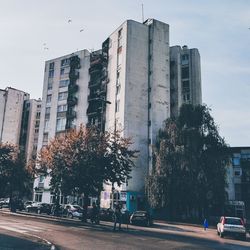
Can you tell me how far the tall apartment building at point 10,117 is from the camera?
3403 inches

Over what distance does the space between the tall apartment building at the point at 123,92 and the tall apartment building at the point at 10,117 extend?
19.7 m

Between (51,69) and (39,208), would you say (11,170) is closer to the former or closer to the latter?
(39,208)

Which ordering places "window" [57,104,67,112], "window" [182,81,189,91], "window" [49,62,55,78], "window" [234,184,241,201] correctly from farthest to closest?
1. "window" [49,62,55,78]
2. "window" [57,104,67,112]
3. "window" [182,81,189,91]
4. "window" [234,184,241,201]

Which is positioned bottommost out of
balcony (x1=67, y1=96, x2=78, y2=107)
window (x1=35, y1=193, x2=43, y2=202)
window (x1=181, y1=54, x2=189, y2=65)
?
window (x1=35, y1=193, x2=43, y2=202)

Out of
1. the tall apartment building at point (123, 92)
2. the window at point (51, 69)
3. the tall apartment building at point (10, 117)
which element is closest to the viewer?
the tall apartment building at point (123, 92)

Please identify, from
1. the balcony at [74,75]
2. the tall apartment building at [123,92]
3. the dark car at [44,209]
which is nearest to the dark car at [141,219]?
the dark car at [44,209]

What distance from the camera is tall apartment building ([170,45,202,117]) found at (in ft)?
210

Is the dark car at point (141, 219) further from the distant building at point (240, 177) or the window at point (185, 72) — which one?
the window at point (185, 72)

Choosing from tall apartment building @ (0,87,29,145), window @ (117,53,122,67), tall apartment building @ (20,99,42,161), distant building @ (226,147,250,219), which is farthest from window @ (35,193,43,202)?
distant building @ (226,147,250,219)

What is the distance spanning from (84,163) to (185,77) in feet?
133

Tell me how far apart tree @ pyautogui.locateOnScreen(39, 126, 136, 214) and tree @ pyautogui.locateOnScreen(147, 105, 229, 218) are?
724 centimetres

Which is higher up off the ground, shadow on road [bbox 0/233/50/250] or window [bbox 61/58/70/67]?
window [bbox 61/58/70/67]

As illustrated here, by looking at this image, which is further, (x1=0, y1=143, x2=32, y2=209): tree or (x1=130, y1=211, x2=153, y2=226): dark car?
(x1=0, y1=143, x2=32, y2=209): tree

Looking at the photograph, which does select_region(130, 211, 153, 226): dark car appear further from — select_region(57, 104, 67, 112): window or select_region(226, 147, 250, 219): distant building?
select_region(57, 104, 67, 112): window
